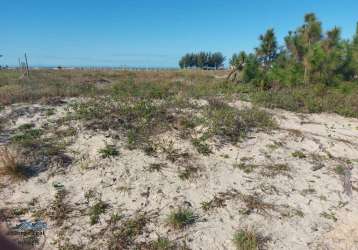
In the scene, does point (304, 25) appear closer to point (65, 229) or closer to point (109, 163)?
point (109, 163)

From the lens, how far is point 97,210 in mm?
3871

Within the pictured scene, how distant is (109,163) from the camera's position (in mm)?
4934

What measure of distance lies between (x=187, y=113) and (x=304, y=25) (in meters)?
9.55

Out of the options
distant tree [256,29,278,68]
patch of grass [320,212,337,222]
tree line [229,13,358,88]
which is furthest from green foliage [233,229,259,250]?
distant tree [256,29,278,68]

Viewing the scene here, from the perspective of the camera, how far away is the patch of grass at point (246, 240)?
3.29m

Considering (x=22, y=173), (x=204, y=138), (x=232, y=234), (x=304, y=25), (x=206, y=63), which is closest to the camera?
(x=232, y=234)

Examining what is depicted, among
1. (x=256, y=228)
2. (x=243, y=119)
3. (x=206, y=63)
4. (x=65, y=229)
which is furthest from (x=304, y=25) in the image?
(x=206, y=63)

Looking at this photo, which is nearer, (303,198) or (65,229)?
(65,229)

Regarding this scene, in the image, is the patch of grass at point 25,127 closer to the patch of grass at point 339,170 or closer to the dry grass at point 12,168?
the dry grass at point 12,168

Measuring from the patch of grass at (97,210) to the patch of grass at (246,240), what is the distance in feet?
5.50

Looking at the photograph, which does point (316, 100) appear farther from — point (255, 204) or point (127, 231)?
point (127, 231)

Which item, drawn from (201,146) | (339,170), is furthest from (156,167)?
(339,170)

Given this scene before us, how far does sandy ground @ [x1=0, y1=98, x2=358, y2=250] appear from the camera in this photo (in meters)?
3.55

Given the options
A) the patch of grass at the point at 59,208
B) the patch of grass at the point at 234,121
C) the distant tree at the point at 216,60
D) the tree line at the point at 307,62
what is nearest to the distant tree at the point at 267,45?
the tree line at the point at 307,62
